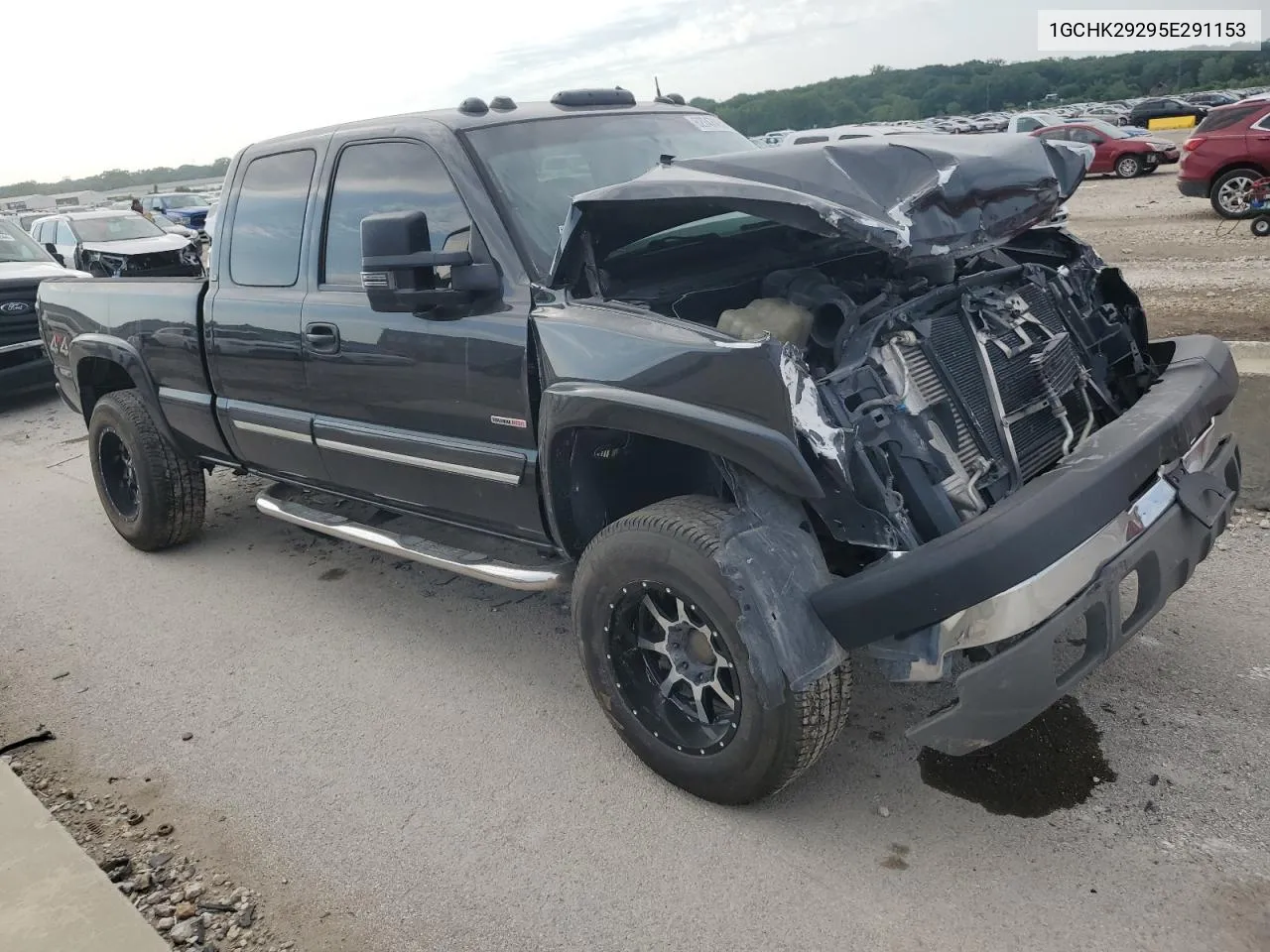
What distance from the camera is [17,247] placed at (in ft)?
38.1

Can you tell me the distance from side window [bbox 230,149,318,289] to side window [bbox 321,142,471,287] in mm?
235

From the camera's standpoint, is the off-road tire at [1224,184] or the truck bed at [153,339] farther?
the off-road tire at [1224,184]

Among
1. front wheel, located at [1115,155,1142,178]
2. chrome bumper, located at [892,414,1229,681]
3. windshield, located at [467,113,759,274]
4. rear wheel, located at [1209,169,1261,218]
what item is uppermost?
windshield, located at [467,113,759,274]

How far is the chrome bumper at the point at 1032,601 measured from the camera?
8.23 feet

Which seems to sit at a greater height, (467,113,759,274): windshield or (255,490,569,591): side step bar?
(467,113,759,274): windshield

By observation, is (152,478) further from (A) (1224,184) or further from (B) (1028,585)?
(A) (1224,184)

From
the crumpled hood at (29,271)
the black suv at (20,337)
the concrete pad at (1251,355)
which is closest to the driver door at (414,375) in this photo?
the concrete pad at (1251,355)

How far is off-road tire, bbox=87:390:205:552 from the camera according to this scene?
5.32m

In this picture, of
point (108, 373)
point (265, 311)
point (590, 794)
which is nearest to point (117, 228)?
point (108, 373)

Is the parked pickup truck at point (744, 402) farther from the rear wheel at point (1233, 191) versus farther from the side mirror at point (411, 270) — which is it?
the rear wheel at point (1233, 191)

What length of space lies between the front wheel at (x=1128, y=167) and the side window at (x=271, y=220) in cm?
2300

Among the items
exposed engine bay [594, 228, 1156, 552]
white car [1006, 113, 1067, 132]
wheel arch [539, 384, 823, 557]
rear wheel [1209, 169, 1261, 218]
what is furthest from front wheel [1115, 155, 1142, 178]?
wheel arch [539, 384, 823, 557]

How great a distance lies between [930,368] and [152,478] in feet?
13.6

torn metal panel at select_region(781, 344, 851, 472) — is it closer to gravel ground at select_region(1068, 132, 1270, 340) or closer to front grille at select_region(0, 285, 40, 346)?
gravel ground at select_region(1068, 132, 1270, 340)
